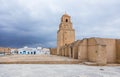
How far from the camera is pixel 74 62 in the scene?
1557cm

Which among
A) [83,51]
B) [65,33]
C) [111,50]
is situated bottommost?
[83,51]

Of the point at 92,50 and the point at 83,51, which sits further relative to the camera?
the point at 83,51

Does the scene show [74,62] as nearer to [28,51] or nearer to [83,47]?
[83,47]

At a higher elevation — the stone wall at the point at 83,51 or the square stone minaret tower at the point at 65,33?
the square stone minaret tower at the point at 65,33

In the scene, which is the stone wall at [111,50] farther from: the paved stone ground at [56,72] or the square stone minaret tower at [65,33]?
the square stone minaret tower at [65,33]

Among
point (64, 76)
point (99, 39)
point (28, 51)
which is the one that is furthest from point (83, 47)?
point (28, 51)

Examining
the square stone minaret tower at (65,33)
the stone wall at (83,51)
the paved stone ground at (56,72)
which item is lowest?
the paved stone ground at (56,72)

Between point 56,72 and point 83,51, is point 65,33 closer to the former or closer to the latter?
point 83,51

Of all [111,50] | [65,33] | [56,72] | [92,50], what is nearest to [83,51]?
[92,50]

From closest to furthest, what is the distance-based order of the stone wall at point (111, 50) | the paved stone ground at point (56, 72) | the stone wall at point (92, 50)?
the paved stone ground at point (56, 72) → the stone wall at point (92, 50) → the stone wall at point (111, 50)

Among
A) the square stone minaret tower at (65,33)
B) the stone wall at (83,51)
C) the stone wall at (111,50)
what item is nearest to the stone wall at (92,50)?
the stone wall at (83,51)

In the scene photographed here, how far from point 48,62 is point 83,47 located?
5017 millimetres

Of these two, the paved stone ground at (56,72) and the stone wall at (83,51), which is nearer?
the paved stone ground at (56,72)

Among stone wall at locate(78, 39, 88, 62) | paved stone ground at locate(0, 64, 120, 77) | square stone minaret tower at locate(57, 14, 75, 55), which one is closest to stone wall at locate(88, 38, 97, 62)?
stone wall at locate(78, 39, 88, 62)
